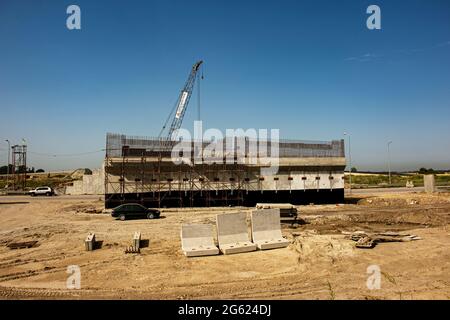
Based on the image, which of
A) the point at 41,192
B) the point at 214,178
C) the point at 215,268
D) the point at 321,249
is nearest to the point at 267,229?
the point at 321,249

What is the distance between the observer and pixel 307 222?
966 inches

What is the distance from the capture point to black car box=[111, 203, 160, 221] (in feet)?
83.7

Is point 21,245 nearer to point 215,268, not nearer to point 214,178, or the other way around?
point 215,268

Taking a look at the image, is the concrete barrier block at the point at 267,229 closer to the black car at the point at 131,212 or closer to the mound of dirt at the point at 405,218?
the mound of dirt at the point at 405,218

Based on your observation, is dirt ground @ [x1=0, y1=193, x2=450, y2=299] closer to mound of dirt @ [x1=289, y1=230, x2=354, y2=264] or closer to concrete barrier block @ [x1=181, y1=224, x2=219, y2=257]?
mound of dirt @ [x1=289, y1=230, x2=354, y2=264]

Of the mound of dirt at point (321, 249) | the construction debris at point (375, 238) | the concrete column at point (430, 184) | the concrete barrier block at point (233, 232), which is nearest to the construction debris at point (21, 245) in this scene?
the concrete barrier block at point (233, 232)

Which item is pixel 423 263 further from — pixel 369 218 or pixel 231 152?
pixel 231 152

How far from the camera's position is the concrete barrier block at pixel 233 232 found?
50.5ft

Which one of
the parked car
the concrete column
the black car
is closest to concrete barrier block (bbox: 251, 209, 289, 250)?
the black car

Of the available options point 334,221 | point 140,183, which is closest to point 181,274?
point 334,221
